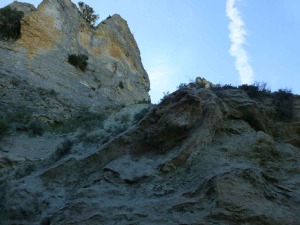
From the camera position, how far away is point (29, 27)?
74.0ft

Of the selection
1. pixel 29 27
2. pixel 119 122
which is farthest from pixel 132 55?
pixel 119 122

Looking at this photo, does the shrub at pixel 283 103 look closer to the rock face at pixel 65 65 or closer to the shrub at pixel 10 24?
the rock face at pixel 65 65

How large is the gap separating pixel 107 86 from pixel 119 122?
9.95 m

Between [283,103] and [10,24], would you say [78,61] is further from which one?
[283,103]

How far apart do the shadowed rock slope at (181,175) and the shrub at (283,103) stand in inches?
21.5

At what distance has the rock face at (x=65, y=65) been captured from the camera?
18.1 metres

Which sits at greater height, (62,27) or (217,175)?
(62,27)

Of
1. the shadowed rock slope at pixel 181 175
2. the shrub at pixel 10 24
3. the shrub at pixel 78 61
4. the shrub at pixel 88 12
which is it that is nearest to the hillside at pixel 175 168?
the shadowed rock slope at pixel 181 175

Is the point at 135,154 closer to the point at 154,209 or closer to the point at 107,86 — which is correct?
the point at 154,209

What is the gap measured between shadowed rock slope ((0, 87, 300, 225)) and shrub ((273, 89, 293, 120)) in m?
0.55

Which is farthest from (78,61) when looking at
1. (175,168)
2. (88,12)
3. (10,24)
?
(175,168)

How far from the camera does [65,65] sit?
73.2 feet

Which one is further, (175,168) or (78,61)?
(78,61)

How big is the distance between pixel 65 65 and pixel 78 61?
1.27m
